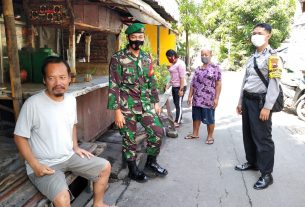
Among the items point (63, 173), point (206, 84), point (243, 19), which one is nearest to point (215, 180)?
point (206, 84)

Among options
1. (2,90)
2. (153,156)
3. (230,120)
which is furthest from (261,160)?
(230,120)

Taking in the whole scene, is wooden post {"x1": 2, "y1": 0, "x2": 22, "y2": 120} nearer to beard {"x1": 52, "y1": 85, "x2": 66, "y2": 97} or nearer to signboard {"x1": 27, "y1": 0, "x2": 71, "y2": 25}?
beard {"x1": 52, "y1": 85, "x2": 66, "y2": 97}

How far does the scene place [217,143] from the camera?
6.14 metres

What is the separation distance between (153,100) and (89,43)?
2.96m

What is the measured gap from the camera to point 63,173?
286 centimetres

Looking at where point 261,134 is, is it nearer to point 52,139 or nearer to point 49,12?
point 52,139

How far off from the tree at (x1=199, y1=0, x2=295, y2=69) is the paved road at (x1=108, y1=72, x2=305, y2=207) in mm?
14412

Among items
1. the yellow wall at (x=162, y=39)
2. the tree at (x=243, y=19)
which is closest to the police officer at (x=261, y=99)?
the yellow wall at (x=162, y=39)

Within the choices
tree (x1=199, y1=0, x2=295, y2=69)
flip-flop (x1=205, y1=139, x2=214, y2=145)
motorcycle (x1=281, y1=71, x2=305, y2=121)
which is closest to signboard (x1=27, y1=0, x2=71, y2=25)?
flip-flop (x1=205, y1=139, x2=214, y2=145)

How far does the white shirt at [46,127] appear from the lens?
2682mm

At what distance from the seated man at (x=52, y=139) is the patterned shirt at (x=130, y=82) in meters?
0.99

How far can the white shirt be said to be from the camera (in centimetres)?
268

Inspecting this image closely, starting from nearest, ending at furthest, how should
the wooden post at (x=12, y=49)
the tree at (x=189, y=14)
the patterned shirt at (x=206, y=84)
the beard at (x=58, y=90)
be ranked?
the beard at (x=58, y=90), the wooden post at (x=12, y=49), the patterned shirt at (x=206, y=84), the tree at (x=189, y=14)

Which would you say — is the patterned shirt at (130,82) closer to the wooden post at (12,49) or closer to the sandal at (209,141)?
the wooden post at (12,49)
